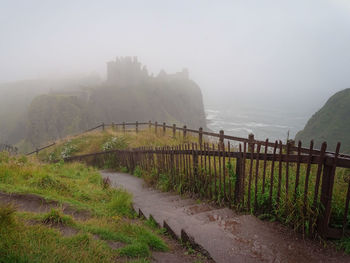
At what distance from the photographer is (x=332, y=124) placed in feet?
91.5

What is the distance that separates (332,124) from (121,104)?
381 feet

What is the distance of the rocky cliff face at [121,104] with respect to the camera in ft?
→ 360

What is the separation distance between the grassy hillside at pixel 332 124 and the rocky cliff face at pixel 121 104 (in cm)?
9438

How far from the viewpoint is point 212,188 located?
545 centimetres

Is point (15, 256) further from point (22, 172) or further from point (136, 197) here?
point (22, 172)

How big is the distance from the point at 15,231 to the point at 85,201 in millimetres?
3000

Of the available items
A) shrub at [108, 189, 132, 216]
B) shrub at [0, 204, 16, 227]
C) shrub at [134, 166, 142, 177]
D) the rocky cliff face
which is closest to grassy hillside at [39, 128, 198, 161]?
shrub at [134, 166, 142, 177]

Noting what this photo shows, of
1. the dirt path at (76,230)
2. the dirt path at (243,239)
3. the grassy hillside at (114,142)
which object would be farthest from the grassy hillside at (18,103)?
the dirt path at (243,239)

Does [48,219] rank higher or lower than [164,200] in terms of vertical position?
higher

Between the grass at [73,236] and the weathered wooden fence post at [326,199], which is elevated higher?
the weathered wooden fence post at [326,199]

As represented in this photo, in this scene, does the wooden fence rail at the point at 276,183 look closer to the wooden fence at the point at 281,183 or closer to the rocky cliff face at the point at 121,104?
the wooden fence at the point at 281,183

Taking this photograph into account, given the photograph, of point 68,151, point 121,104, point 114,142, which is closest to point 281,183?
point 114,142

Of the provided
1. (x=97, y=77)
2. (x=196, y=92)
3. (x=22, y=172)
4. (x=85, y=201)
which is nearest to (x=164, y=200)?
(x=85, y=201)

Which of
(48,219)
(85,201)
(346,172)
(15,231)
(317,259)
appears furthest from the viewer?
(85,201)
